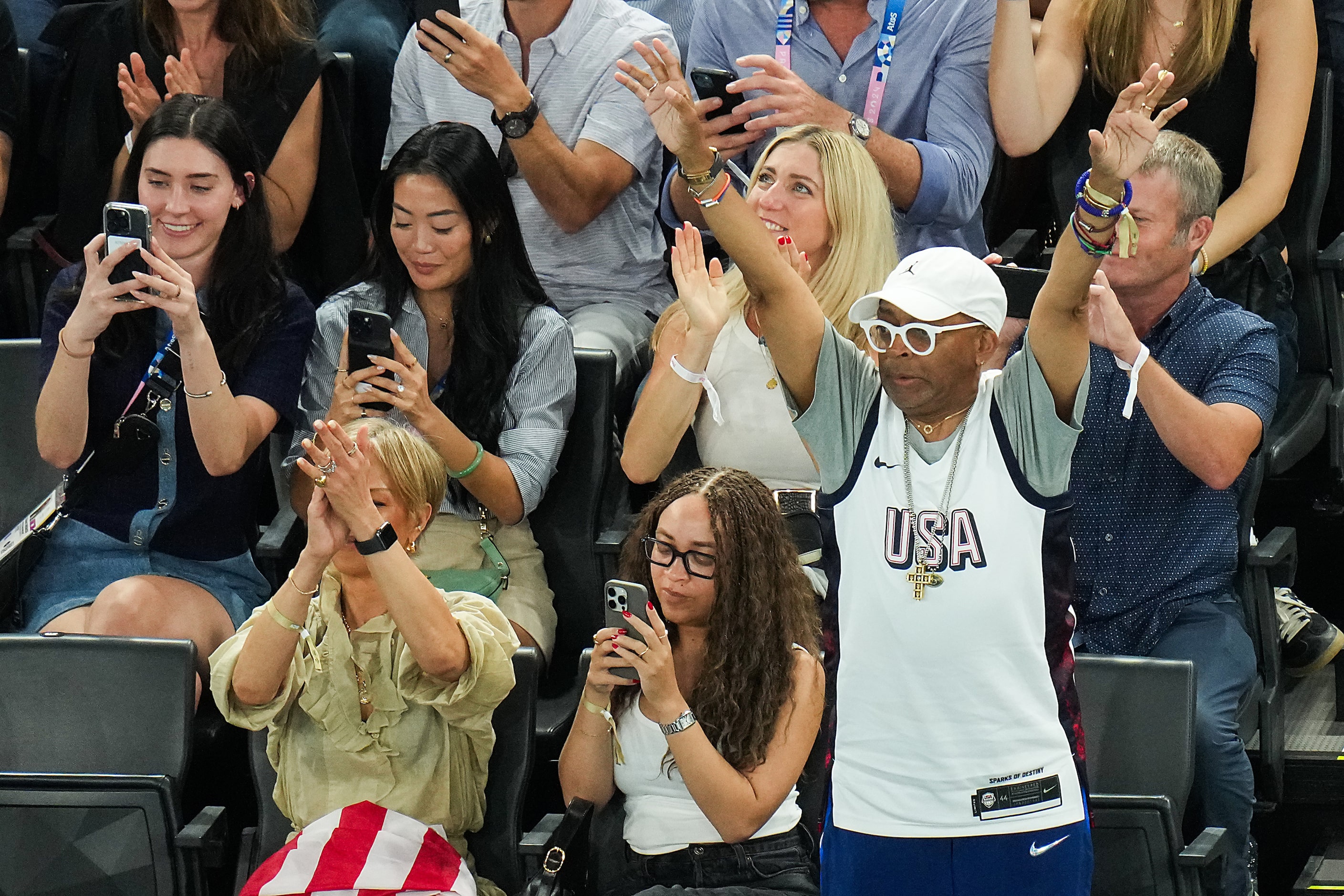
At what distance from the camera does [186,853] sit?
2834 millimetres

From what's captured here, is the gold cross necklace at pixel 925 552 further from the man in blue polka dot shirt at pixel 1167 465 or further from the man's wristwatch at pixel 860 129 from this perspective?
the man's wristwatch at pixel 860 129

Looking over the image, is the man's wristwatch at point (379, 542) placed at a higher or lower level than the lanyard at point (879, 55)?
lower

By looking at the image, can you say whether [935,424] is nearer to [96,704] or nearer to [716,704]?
[716,704]

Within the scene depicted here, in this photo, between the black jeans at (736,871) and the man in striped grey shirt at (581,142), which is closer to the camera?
the black jeans at (736,871)

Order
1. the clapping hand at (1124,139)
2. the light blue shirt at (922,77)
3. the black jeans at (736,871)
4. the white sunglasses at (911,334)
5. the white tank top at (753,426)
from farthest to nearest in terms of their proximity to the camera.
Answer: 1. the light blue shirt at (922,77)
2. the white tank top at (753,426)
3. the black jeans at (736,871)
4. the white sunglasses at (911,334)
5. the clapping hand at (1124,139)

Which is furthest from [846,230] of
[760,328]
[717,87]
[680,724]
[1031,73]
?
[680,724]

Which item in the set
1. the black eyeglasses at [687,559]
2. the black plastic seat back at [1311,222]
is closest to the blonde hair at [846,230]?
the black eyeglasses at [687,559]

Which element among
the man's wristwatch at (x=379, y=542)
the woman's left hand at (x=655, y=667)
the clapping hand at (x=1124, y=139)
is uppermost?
the clapping hand at (x=1124, y=139)

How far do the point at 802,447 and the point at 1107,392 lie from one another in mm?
639

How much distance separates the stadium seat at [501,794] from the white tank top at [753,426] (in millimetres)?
590

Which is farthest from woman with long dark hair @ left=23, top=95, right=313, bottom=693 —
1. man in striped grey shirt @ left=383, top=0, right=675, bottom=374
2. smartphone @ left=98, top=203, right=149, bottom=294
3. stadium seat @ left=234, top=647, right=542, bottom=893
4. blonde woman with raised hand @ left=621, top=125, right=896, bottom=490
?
blonde woman with raised hand @ left=621, top=125, right=896, bottom=490

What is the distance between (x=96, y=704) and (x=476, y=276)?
1.13 m

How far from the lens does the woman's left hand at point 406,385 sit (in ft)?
9.95

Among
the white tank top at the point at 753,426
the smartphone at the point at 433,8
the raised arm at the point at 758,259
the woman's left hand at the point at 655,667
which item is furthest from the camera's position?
the smartphone at the point at 433,8
